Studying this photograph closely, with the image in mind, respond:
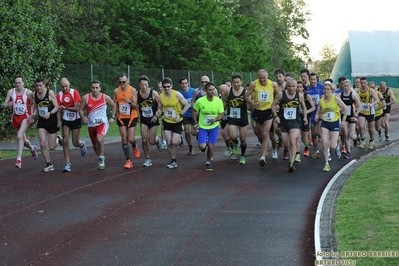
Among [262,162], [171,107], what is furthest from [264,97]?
[171,107]

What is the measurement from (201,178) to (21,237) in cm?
554

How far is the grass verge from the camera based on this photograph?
755cm

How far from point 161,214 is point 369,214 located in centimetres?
268

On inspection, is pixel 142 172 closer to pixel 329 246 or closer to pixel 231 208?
pixel 231 208

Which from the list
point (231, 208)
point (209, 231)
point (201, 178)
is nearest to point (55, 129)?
point (201, 178)

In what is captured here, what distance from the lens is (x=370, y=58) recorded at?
80.2 m

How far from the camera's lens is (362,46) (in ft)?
267

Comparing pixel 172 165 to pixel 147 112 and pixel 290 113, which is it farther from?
pixel 290 113

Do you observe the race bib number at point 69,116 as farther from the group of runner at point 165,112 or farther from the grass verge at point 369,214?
the grass verge at point 369,214

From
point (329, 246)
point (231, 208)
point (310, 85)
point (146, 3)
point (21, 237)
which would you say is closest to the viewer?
point (329, 246)

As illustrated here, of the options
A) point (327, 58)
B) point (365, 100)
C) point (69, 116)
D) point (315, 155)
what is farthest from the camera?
point (327, 58)

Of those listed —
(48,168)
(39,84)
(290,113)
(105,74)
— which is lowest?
(48,168)

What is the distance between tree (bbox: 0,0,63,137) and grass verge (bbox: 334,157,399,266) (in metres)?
13.2

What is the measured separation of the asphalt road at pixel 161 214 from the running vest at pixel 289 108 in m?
1.08
